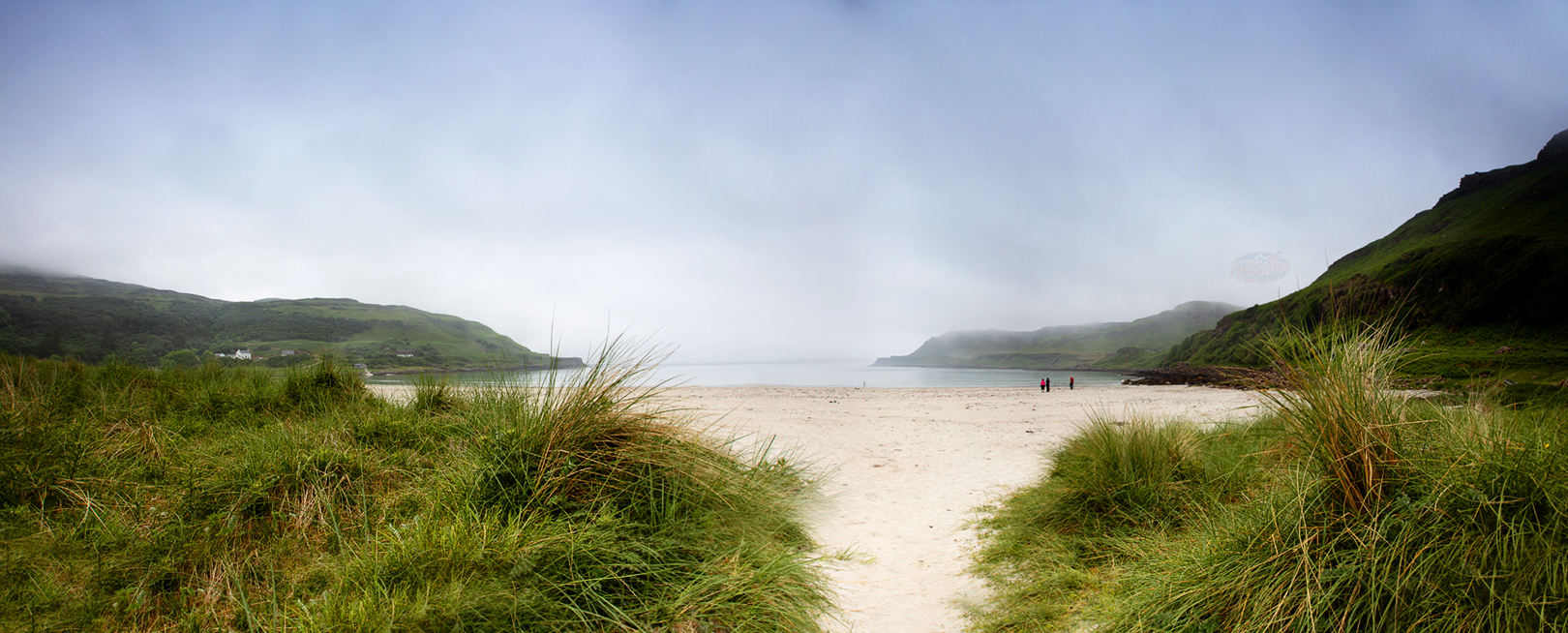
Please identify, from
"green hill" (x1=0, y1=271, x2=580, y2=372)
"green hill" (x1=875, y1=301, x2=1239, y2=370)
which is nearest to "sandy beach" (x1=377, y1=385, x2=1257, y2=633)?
"green hill" (x1=0, y1=271, x2=580, y2=372)

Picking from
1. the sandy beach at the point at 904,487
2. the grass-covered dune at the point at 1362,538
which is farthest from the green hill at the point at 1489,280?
the sandy beach at the point at 904,487

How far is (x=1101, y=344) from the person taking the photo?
162250 mm

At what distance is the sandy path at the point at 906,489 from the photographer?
3992 millimetres

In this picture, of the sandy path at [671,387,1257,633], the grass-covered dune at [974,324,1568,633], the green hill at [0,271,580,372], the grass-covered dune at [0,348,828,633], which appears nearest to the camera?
the grass-covered dune at [974,324,1568,633]

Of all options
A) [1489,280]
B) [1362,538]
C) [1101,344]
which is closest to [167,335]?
[1362,538]

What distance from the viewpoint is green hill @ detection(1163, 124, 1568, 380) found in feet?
24.4

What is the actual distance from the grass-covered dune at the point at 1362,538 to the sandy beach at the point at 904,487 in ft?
1.43

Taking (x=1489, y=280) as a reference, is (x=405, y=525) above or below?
below

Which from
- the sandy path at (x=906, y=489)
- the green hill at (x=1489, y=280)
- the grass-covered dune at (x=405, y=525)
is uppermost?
the green hill at (x=1489, y=280)

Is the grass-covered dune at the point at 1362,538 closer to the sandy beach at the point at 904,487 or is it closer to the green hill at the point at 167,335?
the sandy beach at the point at 904,487

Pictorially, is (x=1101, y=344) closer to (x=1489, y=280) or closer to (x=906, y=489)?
(x=1489, y=280)

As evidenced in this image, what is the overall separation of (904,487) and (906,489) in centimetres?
11

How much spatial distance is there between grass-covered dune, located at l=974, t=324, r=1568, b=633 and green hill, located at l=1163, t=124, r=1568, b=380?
0.56 m

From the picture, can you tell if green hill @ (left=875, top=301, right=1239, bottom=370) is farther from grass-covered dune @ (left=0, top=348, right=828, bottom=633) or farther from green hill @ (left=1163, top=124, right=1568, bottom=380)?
grass-covered dune @ (left=0, top=348, right=828, bottom=633)
